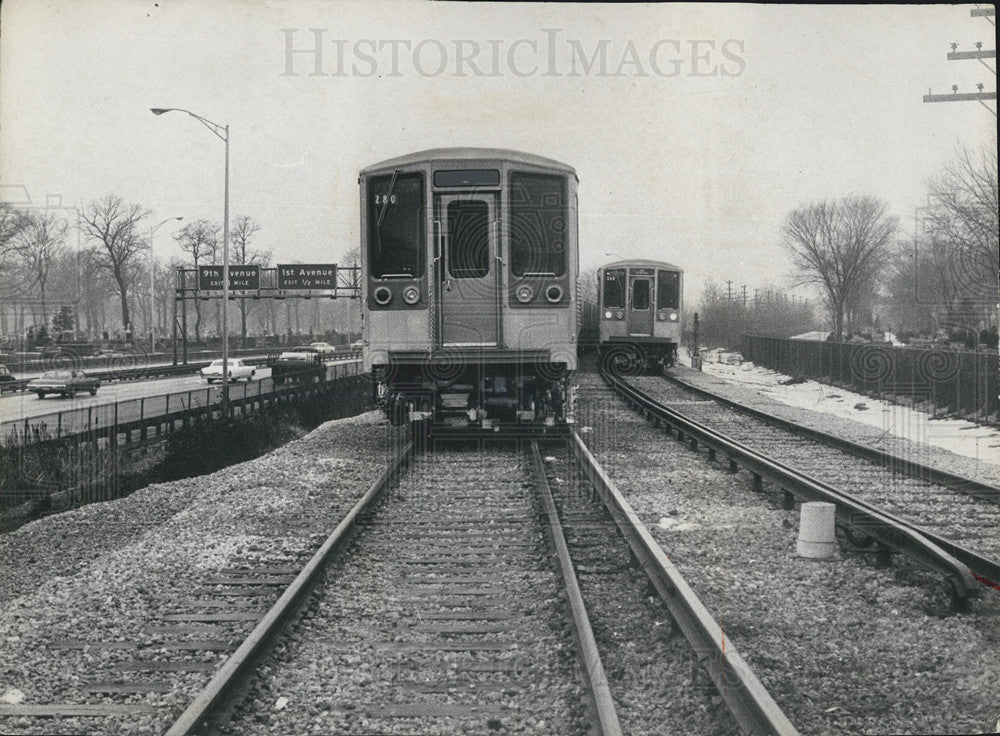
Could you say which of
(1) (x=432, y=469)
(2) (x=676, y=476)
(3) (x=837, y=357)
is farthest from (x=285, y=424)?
(3) (x=837, y=357)

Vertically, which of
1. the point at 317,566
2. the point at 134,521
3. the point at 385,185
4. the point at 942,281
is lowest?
the point at 134,521

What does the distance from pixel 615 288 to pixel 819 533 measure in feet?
52.6

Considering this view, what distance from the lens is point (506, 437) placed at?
10.5 metres

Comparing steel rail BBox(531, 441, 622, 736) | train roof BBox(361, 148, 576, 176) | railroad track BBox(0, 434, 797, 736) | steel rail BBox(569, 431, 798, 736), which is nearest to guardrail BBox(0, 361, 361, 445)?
train roof BBox(361, 148, 576, 176)

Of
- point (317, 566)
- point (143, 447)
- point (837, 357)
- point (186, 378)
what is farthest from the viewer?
point (186, 378)

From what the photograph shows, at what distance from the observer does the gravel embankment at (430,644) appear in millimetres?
3305

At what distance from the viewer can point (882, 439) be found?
11.7 m

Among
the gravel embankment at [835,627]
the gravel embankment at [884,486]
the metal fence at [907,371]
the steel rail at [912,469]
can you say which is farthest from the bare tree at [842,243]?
the gravel embankment at [835,627]

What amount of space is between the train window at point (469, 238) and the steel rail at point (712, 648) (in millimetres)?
4041

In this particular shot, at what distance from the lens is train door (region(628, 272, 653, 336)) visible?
68.7 ft

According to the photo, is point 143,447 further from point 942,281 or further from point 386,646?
point 942,281

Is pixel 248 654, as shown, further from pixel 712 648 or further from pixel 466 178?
pixel 466 178

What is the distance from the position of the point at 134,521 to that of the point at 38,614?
4262 millimetres

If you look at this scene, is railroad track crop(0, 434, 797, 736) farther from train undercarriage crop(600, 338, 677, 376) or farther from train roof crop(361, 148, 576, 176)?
train undercarriage crop(600, 338, 677, 376)
